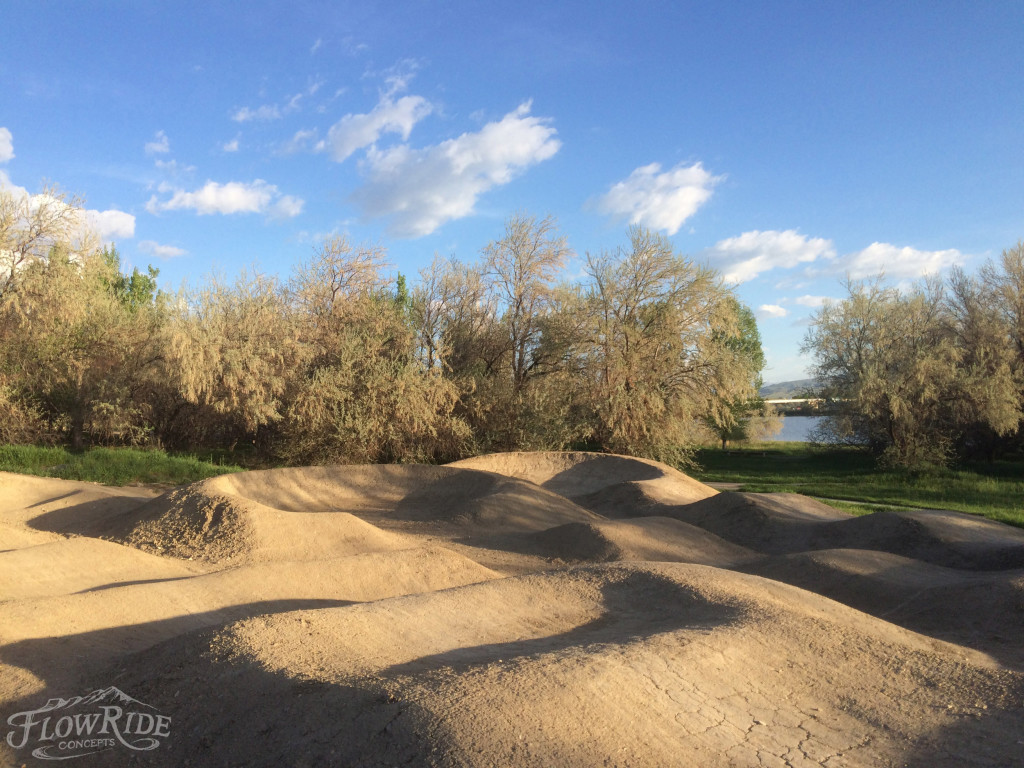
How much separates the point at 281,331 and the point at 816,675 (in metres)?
20.9

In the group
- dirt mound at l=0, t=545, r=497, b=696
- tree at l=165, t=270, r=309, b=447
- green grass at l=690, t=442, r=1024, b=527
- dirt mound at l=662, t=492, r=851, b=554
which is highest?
tree at l=165, t=270, r=309, b=447

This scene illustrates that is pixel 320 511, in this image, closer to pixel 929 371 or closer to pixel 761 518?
pixel 761 518

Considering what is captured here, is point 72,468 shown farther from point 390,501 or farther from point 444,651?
point 444,651

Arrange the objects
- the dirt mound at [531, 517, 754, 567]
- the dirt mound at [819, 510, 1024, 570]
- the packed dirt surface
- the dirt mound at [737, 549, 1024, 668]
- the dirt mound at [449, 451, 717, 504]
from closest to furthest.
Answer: the packed dirt surface < the dirt mound at [737, 549, 1024, 668] < the dirt mound at [819, 510, 1024, 570] < the dirt mound at [531, 517, 754, 567] < the dirt mound at [449, 451, 717, 504]

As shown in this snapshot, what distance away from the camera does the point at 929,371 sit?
2861 cm

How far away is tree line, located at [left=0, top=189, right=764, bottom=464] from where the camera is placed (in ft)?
70.2

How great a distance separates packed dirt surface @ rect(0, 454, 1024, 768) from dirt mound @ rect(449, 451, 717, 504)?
757 centimetres

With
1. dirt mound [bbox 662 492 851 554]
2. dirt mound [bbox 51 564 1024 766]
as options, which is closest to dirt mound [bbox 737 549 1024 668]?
dirt mound [bbox 51 564 1024 766]

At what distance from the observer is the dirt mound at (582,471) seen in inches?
766

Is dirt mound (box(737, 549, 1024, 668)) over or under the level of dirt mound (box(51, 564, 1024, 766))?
under

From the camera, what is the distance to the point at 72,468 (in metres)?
17.9

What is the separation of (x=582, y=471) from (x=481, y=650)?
1652cm

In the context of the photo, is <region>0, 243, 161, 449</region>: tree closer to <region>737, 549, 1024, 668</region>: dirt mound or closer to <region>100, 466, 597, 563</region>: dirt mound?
<region>100, 466, 597, 563</region>: dirt mound

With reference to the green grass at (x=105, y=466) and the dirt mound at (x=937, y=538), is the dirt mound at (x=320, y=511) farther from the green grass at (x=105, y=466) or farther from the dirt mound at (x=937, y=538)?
the dirt mound at (x=937, y=538)
